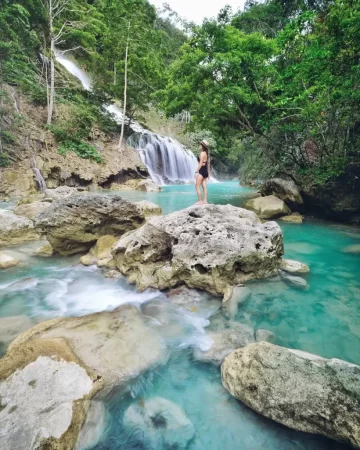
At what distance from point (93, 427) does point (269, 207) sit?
8532 mm

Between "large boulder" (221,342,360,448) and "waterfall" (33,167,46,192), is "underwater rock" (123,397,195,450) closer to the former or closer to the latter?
"large boulder" (221,342,360,448)

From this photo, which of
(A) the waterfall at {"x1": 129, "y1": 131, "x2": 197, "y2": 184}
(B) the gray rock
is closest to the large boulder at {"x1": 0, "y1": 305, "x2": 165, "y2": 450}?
(B) the gray rock

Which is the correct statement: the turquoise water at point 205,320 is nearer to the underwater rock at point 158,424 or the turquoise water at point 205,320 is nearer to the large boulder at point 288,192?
the underwater rock at point 158,424

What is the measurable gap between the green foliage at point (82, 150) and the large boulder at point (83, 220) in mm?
12404

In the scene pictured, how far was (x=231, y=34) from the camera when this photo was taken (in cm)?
870

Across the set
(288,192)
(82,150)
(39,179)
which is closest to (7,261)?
(288,192)

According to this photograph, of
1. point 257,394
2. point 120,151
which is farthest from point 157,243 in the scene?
point 120,151

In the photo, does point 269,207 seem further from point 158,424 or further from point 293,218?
point 158,424

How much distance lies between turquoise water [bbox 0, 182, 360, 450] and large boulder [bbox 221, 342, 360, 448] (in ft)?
0.35

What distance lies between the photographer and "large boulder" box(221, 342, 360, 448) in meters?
1.69

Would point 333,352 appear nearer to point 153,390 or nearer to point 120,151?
point 153,390

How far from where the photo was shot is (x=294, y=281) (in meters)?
4.21

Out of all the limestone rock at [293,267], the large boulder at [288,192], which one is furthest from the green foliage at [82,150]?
the limestone rock at [293,267]

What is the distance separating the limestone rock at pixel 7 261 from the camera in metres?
4.74
